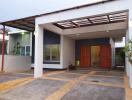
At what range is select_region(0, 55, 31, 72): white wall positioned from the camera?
12.6 metres

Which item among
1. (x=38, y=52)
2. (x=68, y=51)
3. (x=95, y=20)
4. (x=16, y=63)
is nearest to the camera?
(x=38, y=52)

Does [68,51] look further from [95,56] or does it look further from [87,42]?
[95,56]

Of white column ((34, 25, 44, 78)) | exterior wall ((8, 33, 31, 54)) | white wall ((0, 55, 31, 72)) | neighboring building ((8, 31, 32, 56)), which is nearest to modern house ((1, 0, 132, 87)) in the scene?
white column ((34, 25, 44, 78))

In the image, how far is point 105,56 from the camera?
15.5m

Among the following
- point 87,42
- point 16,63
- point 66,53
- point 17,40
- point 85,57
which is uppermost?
point 17,40

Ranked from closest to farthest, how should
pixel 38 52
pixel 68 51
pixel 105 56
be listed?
pixel 38 52, pixel 68 51, pixel 105 56

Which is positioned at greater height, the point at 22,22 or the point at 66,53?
the point at 22,22

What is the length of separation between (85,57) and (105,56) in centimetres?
194

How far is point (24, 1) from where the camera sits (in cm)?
1051

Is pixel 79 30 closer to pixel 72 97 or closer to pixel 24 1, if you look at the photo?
pixel 24 1

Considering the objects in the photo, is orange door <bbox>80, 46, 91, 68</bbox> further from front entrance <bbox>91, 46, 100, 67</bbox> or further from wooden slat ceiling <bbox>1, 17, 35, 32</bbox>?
wooden slat ceiling <bbox>1, 17, 35, 32</bbox>

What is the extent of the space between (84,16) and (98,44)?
7.92 meters

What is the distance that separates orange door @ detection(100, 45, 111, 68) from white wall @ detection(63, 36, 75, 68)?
9.02ft

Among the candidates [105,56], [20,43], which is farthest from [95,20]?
[20,43]
